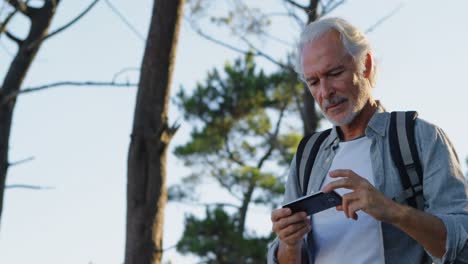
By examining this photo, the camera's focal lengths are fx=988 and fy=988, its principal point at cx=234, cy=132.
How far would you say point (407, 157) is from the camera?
2.60 meters

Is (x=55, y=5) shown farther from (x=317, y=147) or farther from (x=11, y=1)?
(x=317, y=147)

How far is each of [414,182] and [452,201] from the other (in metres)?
0.12

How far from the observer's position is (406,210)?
239cm

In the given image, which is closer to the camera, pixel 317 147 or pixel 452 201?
pixel 452 201

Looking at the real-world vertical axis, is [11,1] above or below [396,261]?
above

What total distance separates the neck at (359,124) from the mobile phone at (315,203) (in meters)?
0.34

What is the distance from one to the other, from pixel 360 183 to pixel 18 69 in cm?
437

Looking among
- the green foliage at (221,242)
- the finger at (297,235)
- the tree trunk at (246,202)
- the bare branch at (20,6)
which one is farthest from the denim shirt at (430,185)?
the tree trunk at (246,202)

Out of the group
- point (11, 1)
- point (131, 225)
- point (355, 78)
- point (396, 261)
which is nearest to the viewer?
point (396, 261)

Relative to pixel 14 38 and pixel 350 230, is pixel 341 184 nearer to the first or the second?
pixel 350 230

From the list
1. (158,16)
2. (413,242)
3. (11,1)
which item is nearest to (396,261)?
(413,242)

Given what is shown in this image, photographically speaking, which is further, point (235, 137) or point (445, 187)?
point (235, 137)

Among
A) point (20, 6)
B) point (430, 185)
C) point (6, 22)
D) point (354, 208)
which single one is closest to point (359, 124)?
point (430, 185)

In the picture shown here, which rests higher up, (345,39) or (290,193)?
(345,39)
